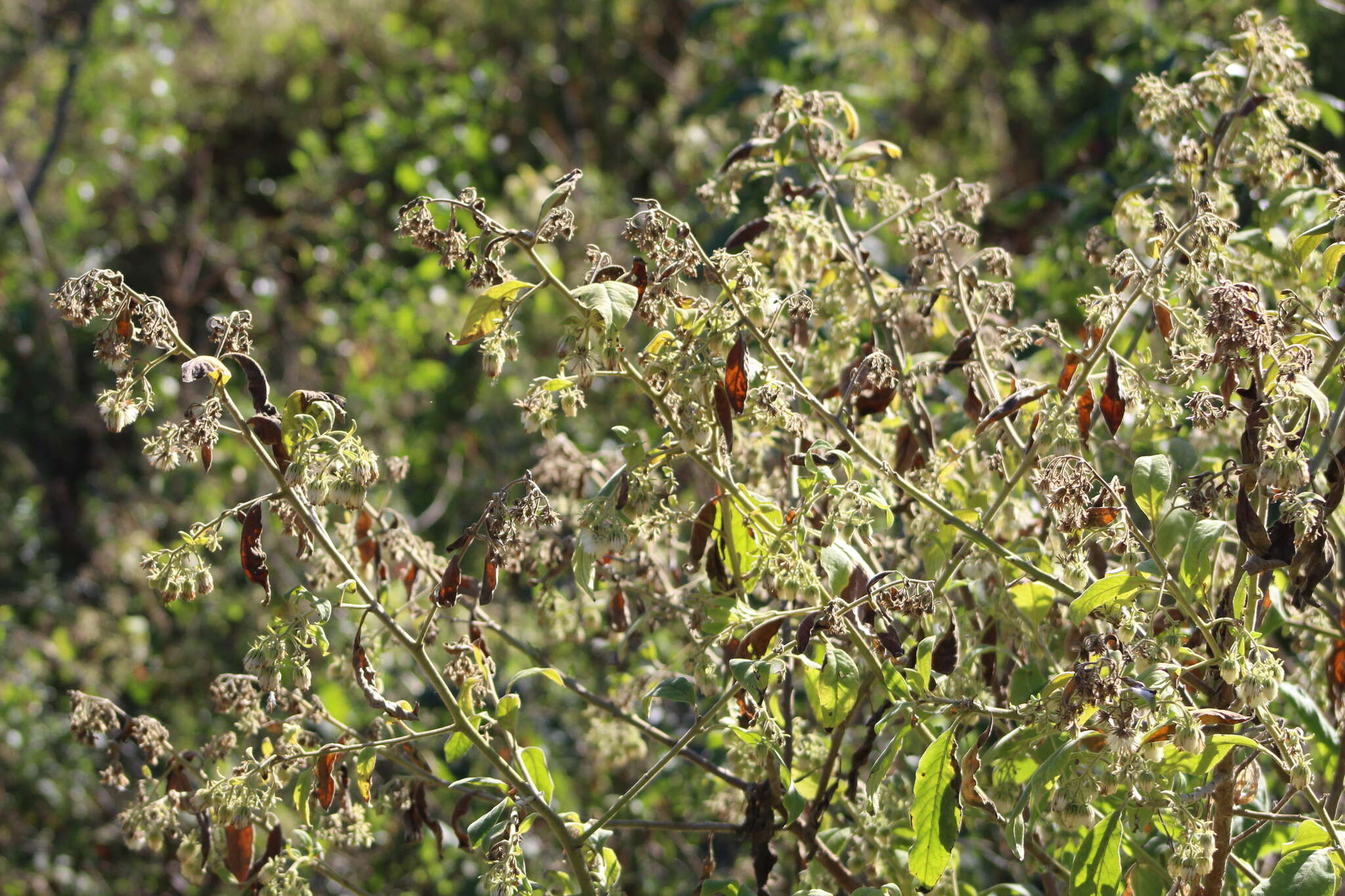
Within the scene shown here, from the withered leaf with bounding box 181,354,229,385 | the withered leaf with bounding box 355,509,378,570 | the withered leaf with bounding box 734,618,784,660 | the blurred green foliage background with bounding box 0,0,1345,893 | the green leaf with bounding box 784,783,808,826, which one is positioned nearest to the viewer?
the withered leaf with bounding box 181,354,229,385

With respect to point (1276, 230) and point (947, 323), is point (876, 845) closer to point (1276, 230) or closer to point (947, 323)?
point (947, 323)

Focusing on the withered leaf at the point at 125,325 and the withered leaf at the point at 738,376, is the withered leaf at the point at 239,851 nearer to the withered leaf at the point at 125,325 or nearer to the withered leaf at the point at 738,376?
the withered leaf at the point at 125,325

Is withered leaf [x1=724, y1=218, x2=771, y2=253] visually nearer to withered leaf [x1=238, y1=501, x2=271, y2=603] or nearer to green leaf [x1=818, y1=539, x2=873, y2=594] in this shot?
green leaf [x1=818, y1=539, x2=873, y2=594]

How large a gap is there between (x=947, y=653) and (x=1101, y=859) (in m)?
0.32

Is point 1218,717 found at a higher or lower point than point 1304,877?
higher

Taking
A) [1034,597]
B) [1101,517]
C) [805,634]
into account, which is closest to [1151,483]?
[1101,517]

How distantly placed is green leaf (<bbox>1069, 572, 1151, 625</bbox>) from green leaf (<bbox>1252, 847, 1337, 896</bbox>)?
1.00ft

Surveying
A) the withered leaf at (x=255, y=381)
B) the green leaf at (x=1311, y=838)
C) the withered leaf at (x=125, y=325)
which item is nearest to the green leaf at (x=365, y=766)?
the withered leaf at (x=255, y=381)

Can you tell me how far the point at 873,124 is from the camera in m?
3.86

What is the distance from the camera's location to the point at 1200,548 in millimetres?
1162

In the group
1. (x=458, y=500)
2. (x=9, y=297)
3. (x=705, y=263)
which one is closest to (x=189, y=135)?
(x=9, y=297)

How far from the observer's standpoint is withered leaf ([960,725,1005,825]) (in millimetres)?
1286

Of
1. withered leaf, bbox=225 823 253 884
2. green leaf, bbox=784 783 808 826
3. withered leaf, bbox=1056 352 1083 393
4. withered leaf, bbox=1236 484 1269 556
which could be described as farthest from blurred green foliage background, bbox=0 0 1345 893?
withered leaf, bbox=1236 484 1269 556

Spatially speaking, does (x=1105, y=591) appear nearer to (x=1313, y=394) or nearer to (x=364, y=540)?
(x=1313, y=394)
